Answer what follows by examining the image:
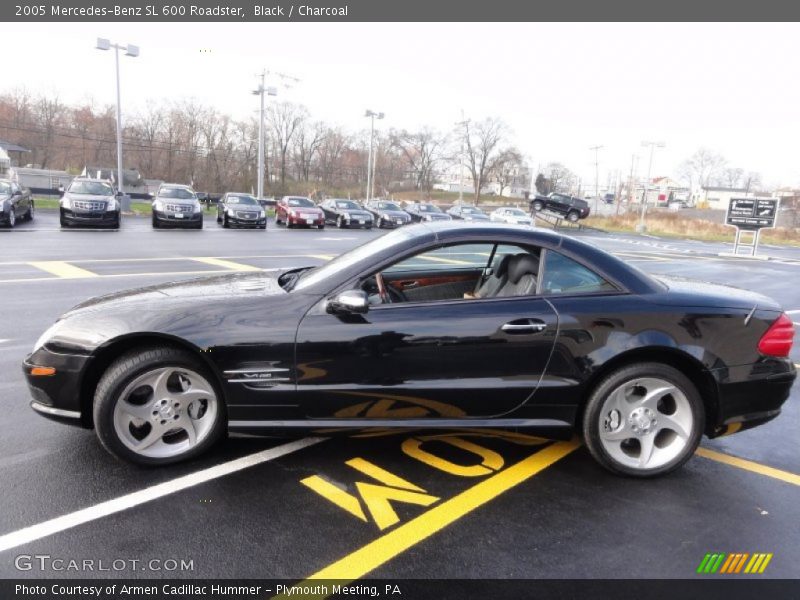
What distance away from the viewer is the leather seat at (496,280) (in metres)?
3.83

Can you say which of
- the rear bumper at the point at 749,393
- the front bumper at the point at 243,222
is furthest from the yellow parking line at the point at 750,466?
the front bumper at the point at 243,222

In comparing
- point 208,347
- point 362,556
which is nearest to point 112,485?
point 208,347

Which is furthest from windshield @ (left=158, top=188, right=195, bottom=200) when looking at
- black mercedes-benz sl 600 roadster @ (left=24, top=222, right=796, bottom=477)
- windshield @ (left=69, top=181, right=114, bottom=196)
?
black mercedes-benz sl 600 roadster @ (left=24, top=222, right=796, bottom=477)

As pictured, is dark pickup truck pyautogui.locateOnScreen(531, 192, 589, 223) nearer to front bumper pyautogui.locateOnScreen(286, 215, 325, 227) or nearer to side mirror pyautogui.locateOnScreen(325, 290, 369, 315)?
front bumper pyautogui.locateOnScreen(286, 215, 325, 227)

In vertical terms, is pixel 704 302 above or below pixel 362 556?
above

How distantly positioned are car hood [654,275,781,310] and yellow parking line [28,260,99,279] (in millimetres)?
9461

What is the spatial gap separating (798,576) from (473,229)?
2374 mm

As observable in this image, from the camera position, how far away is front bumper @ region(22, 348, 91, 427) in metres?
3.21

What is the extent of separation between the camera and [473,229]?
3.57 m

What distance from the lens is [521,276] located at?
3631mm

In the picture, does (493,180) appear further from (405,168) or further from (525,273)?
(525,273)

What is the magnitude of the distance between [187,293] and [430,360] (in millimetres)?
1549

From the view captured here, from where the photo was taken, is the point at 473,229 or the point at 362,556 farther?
the point at 473,229

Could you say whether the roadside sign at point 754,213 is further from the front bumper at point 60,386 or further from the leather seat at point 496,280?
the front bumper at point 60,386
